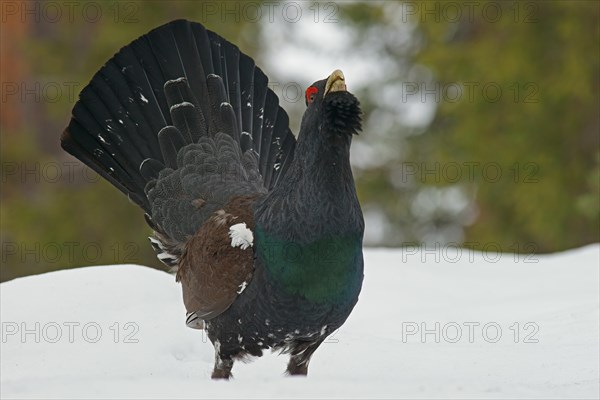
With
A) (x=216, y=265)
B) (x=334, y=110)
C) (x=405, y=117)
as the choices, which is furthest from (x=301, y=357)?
(x=405, y=117)

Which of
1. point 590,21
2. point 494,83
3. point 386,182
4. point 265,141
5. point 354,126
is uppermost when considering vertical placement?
point 354,126

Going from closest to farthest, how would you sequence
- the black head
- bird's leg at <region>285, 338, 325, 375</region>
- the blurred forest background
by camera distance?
the black head, bird's leg at <region>285, 338, 325, 375</region>, the blurred forest background

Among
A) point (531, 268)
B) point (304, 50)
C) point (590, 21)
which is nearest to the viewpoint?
point (531, 268)

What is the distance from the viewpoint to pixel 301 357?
489cm

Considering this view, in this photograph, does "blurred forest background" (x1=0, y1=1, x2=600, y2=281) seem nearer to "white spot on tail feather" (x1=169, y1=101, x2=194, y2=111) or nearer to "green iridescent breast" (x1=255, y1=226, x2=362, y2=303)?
"white spot on tail feather" (x1=169, y1=101, x2=194, y2=111)

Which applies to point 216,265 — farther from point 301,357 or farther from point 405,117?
point 405,117

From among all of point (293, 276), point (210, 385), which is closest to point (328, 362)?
point (293, 276)

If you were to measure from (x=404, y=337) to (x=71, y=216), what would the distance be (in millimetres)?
10410

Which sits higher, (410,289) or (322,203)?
(322,203)

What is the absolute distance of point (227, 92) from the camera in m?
5.87

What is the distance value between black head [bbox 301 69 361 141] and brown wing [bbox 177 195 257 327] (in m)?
0.66

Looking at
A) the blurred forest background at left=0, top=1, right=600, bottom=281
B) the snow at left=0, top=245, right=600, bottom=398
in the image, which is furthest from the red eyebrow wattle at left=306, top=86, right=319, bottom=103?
the blurred forest background at left=0, top=1, right=600, bottom=281

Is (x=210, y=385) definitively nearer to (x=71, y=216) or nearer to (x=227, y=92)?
(x=227, y=92)

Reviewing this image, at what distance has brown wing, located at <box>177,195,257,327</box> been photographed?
4.68m
